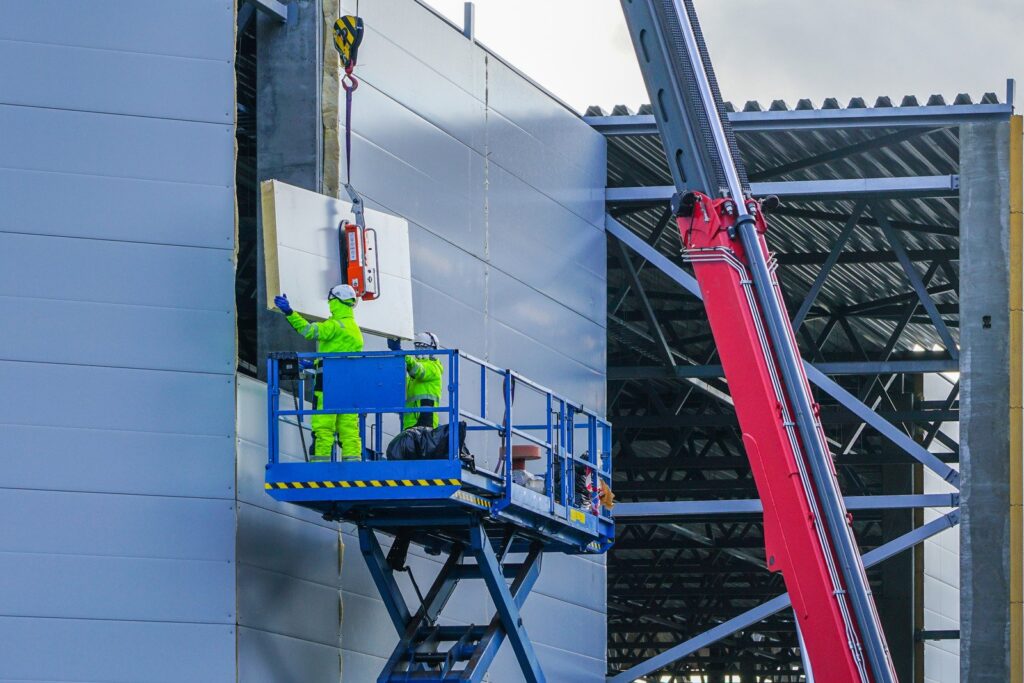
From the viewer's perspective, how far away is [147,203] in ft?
56.9

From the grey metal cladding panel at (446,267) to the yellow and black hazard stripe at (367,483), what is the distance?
185 inches

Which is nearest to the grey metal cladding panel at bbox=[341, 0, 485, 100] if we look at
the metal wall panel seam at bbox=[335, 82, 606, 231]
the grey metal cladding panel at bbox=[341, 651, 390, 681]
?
the metal wall panel seam at bbox=[335, 82, 606, 231]

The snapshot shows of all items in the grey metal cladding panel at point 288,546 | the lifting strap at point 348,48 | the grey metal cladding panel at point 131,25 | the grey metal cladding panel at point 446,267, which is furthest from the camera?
the grey metal cladding panel at point 446,267

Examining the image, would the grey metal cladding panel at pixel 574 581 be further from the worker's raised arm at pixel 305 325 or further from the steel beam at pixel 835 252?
the worker's raised arm at pixel 305 325

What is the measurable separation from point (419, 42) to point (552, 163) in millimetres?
4264

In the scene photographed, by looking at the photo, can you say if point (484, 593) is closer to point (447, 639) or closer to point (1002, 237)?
point (447, 639)

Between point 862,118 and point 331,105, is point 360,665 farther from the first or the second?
point 862,118

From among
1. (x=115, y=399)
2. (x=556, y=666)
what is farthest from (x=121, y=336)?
(x=556, y=666)

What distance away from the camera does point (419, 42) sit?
2156 centimetres

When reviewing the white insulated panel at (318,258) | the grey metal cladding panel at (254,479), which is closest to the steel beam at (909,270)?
the white insulated panel at (318,258)

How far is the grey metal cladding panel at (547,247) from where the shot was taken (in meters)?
23.5

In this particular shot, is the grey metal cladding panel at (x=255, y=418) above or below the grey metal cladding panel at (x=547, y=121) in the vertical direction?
below

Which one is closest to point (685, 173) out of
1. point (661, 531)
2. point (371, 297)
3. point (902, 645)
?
point (371, 297)

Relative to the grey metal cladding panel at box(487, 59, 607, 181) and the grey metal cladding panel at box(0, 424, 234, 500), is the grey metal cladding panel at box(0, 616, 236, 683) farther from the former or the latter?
the grey metal cladding panel at box(487, 59, 607, 181)
